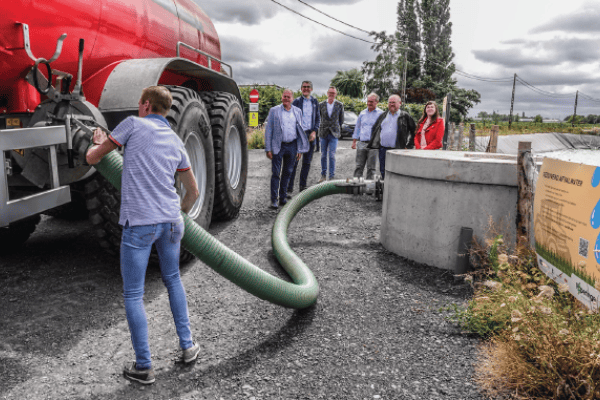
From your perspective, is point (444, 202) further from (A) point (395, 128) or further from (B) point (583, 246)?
(A) point (395, 128)

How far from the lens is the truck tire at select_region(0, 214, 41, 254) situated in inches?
177

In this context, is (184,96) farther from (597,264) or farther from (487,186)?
(597,264)

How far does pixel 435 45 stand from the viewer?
50875mm

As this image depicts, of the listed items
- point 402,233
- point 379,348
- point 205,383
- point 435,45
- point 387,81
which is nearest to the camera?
point 205,383

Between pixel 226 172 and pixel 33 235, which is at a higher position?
pixel 226 172

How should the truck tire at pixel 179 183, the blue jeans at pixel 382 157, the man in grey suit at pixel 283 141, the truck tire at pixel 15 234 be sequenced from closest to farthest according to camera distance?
1. the truck tire at pixel 179 183
2. the truck tire at pixel 15 234
3. the man in grey suit at pixel 283 141
4. the blue jeans at pixel 382 157

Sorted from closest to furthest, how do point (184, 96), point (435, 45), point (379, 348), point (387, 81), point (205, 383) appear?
point (205, 383) < point (379, 348) < point (184, 96) < point (387, 81) < point (435, 45)

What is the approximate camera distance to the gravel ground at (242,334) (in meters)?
2.54

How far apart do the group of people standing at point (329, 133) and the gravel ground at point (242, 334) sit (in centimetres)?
224

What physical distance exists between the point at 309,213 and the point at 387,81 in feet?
104

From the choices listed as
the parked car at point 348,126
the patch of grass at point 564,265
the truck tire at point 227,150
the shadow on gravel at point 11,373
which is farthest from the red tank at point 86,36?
the parked car at point 348,126

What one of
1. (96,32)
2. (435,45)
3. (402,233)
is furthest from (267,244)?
(435,45)

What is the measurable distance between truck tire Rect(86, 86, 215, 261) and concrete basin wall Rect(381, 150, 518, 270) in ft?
6.31

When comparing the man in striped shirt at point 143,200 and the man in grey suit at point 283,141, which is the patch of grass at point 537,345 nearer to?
the man in striped shirt at point 143,200
